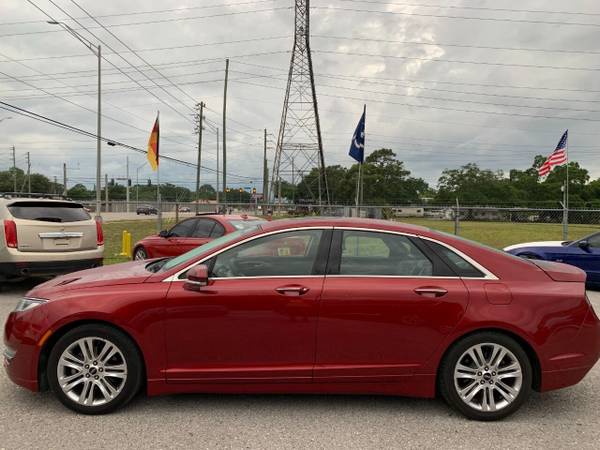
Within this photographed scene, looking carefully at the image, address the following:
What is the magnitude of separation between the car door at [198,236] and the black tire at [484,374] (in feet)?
20.6

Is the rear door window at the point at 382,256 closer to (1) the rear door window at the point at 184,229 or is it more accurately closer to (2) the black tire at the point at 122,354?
(2) the black tire at the point at 122,354

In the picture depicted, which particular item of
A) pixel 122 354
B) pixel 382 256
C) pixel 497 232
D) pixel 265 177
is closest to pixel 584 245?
pixel 382 256

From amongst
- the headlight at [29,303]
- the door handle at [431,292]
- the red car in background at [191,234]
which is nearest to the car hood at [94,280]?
the headlight at [29,303]

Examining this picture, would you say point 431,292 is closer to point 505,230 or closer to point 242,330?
point 242,330

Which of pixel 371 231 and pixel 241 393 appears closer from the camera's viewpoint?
pixel 241 393

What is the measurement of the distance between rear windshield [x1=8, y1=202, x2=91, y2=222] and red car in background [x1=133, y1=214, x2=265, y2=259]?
1.92m

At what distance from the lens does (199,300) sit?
10.9ft

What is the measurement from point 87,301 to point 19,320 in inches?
23.4

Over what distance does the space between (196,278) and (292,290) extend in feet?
2.33

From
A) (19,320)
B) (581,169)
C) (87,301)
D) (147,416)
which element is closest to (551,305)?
(147,416)

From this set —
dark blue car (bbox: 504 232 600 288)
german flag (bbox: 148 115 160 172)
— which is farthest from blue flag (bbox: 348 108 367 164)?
german flag (bbox: 148 115 160 172)

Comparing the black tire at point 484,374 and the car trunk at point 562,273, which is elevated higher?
the car trunk at point 562,273

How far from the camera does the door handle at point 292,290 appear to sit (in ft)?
11.0

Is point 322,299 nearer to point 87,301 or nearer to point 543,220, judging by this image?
point 87,301
